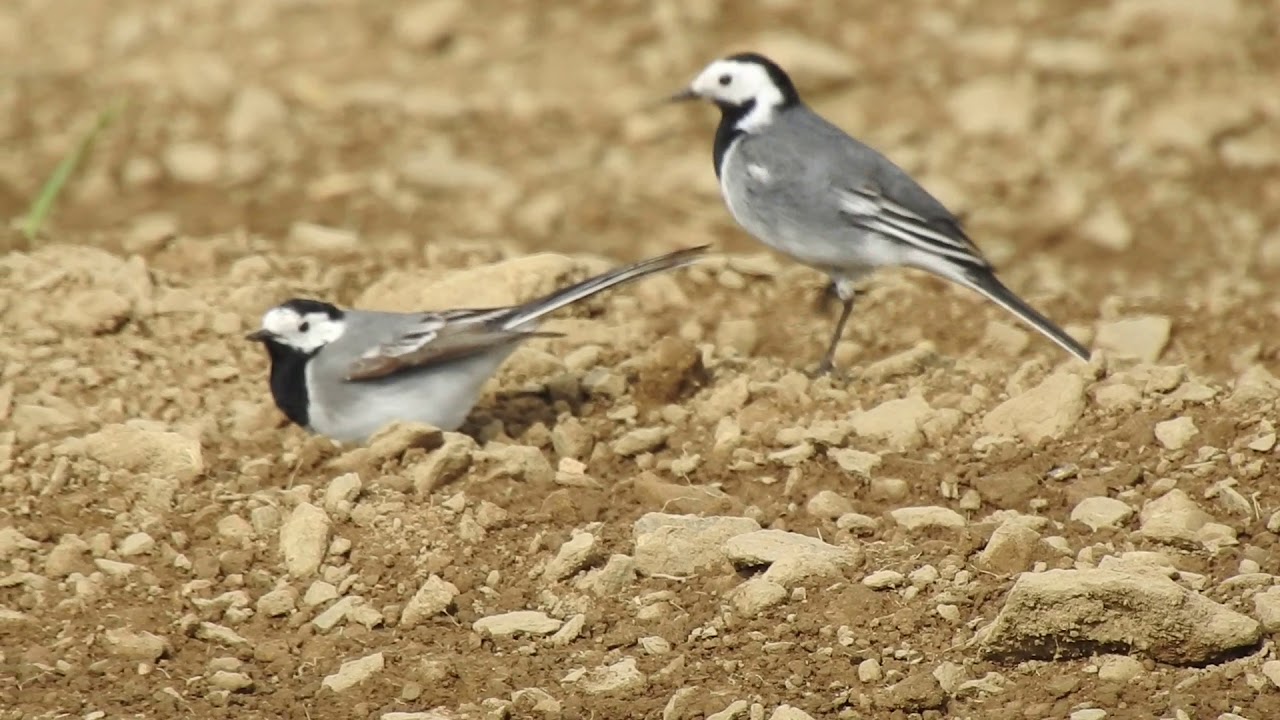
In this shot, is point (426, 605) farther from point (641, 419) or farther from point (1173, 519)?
point (1173, 519)

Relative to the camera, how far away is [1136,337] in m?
8.29

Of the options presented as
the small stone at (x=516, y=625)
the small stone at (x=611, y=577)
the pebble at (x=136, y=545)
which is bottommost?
the small stone at (x=516, y=625)

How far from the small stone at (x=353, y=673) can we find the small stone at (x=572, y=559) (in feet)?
2.18

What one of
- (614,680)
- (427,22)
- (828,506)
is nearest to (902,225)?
(828,506)

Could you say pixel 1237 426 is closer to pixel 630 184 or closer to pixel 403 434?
pixel 403 434

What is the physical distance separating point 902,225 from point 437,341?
6.65 ft

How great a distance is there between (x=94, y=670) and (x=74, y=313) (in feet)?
8.49

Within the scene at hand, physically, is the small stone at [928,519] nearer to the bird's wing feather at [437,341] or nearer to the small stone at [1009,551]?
the small stone at [1009,551]

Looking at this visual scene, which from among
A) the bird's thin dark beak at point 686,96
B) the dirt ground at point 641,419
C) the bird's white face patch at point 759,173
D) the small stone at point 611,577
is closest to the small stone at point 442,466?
the dirt ground at point 641,419

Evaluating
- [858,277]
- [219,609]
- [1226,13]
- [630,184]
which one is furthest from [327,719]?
[1226,13]

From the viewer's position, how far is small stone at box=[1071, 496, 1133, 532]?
19.9 feet

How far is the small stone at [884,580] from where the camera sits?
5734mm

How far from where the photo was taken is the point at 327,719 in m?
5.37

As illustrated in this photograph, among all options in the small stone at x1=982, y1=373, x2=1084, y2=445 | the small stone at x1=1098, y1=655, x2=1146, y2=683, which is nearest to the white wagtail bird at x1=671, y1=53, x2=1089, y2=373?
the small stone at x1=982, y1=373, x2=1084, y2=445
